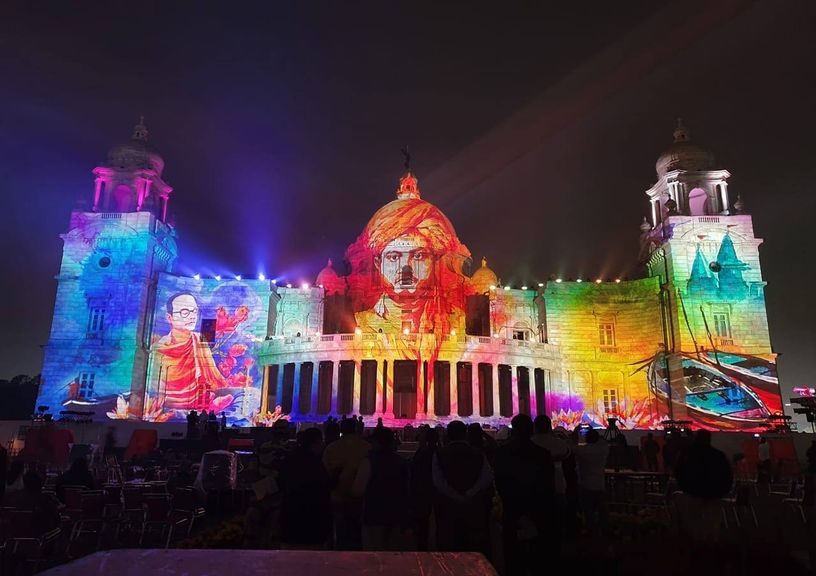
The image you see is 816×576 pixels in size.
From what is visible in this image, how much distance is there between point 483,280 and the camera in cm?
5641

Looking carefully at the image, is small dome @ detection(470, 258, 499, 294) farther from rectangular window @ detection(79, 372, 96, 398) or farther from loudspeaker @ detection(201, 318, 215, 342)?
rectangular window @ detection(79, 372, 96, 398)

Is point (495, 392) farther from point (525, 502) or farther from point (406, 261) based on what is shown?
point (525, 502)

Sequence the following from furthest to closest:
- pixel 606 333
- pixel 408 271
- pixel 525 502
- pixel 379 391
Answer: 1. pixel 408 271
2. pixel 606 333
3. pixel 379 391
4. pixel 525 502

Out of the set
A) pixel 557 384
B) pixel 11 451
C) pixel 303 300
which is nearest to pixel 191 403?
pixel 303 300

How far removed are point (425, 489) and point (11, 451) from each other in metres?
28.1

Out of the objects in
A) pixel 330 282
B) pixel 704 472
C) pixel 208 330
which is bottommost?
pixel 704 472

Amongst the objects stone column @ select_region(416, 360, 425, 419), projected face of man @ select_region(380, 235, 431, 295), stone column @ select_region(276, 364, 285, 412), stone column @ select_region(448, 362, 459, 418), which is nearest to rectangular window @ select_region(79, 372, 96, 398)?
stone column @ select_region(276, 364, 285, 412)

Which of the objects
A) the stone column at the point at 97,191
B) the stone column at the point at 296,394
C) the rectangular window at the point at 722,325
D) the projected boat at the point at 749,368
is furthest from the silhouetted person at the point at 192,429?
the rectangular window at the point at 722,325

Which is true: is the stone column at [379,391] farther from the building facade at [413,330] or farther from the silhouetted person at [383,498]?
the silhouetted person at [383,498]

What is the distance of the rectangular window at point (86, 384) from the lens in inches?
1781

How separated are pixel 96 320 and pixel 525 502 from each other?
4898cm

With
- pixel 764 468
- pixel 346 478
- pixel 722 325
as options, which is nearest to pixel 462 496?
pixel 346 478

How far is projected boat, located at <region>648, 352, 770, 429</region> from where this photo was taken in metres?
43.6

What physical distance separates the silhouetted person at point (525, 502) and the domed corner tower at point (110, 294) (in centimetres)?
4450
